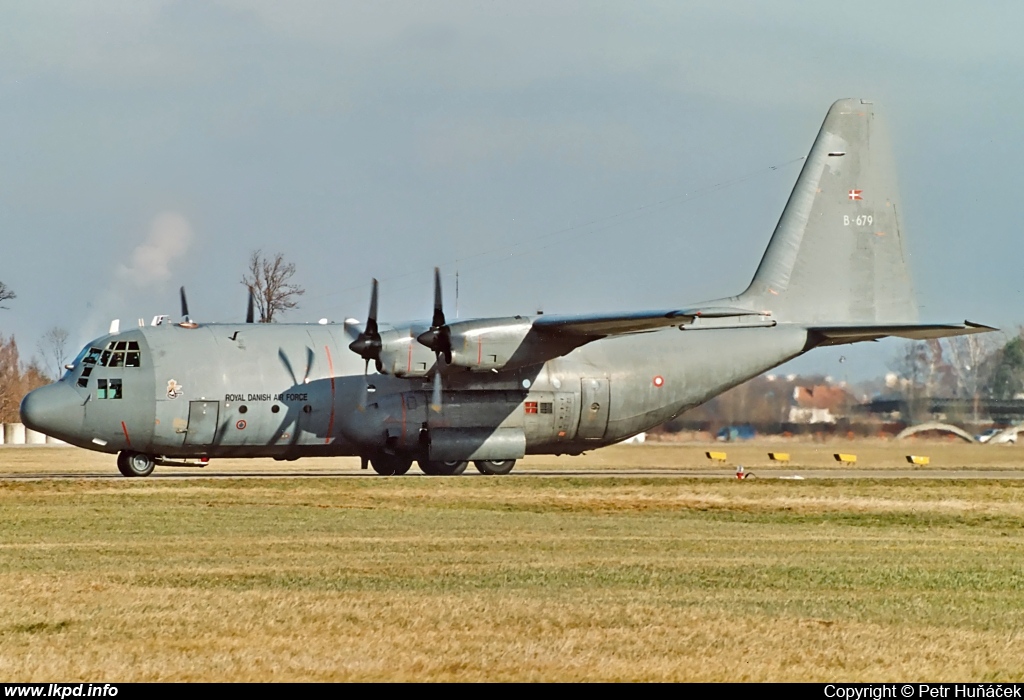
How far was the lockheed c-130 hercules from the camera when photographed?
102ft

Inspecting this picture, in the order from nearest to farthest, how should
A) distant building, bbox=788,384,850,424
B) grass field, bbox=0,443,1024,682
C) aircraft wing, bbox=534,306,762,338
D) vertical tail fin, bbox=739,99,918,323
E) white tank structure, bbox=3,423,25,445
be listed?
grass field, bbox=0,443,1024,682
aircraft wing, bbox=534,306,762,338
vertical tail fin, bbox=739,99,918,323
distant building, bbox=788,384,850,424
white tank structure, bbox=3,423,25,445

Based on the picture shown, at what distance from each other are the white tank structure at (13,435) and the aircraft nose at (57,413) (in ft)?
150

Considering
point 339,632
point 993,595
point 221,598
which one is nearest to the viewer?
point 339,632

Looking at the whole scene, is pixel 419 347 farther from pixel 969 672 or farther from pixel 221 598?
pixel 969 672

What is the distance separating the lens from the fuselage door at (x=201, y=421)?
3109cm

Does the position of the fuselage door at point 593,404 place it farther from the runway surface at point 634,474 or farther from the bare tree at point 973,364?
the bare tree at point 973,364

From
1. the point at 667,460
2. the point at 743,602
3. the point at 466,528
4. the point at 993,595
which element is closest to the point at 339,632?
the point at 743,602

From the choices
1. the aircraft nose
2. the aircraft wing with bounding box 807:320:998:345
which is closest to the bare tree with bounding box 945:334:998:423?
the aircraft wing with bounding box 807:320:998:345

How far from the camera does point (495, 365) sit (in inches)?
1236

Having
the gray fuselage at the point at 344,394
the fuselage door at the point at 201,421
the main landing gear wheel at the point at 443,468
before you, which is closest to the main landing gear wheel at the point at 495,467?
the main landing gear wheel at the point at 443,468

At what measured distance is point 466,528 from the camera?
21.0 metres

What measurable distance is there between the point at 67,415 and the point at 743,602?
2157 cm

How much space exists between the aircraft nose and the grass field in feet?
11.4

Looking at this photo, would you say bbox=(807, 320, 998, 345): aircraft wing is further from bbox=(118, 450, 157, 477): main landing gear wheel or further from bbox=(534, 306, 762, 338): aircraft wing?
bbox=(118, 450, 157, 477): main landing gear wheel
